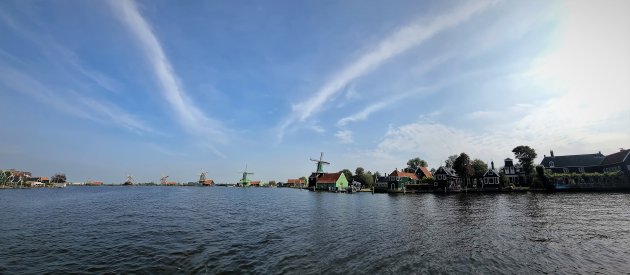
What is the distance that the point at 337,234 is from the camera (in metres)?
25.0

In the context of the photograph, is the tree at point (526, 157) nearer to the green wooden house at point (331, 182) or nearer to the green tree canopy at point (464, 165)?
the green tree canopy at point (464, 165)

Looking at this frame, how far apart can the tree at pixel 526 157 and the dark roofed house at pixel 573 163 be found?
854cm

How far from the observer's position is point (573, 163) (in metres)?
98.6

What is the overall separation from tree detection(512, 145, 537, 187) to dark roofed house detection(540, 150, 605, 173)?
8.54 metres

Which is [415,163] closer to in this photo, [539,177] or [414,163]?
[414,163]

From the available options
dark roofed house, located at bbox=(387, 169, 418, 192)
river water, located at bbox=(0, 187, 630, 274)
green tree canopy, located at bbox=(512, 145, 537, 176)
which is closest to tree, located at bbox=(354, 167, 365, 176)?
dark roofed house, located at bbox=(387, 169, 418, 192)

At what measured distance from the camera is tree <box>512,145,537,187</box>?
318 feet

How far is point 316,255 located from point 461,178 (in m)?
110

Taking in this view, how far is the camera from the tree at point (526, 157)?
318ft

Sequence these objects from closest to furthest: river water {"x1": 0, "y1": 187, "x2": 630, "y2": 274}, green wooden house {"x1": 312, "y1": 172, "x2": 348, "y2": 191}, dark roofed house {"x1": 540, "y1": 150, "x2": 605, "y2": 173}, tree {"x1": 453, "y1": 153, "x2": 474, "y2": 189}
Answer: river water {"x1": 0, "y1": 187, "x2": 630, "y2": 274} → dark roofed house {"x1": 540, "y1": 150, "x2": 605, "y2": 173} → tree {"x1": 453, "y1": 153, "x2": 474, "y2": 189} → green wooden house {"x1": 312, "y1": 172, "x2": 348, "y2": 191}

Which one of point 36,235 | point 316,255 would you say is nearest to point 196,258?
point 316,255

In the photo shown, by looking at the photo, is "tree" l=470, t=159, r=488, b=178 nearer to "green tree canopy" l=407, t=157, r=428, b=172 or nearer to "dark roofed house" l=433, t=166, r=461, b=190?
"dark roofed house" l=433, t=166, r=461, b=190

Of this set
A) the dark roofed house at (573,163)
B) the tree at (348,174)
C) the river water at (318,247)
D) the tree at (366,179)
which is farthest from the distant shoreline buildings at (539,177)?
the river water at (318,247)

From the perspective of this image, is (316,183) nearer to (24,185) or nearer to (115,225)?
(115,225)
